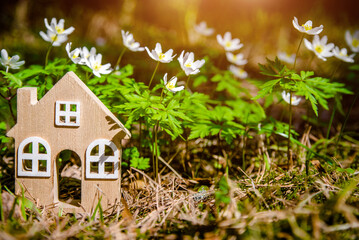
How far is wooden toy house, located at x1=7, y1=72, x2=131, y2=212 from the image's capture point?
179 cm

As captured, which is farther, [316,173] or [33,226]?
[316,173]

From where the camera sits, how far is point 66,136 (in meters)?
1.83

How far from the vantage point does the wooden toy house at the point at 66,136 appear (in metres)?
1.79

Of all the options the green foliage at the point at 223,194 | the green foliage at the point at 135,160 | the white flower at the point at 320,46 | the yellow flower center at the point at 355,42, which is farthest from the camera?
the yellow flower center at the point at 355,42

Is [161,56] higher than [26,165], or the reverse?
[161,56]

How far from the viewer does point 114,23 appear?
7059 millimetres

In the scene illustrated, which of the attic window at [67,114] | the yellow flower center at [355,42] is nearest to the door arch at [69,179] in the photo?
the attic window at [67,114]

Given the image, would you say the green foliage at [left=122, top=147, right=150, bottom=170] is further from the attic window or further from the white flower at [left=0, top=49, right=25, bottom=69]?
the white flower at [left=0, top=49, right=25, bottom=69]

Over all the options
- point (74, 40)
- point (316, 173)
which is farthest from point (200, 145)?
point (74, 40)

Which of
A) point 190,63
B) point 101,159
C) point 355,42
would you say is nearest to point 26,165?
point 101,159

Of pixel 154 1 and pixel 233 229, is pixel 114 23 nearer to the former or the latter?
pixel 154 1

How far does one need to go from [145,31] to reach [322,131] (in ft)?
12.9

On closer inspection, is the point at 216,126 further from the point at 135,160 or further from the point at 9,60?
the point at 9,60

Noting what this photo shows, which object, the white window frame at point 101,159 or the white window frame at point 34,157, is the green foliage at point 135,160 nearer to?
the white window frame at point 101,159
